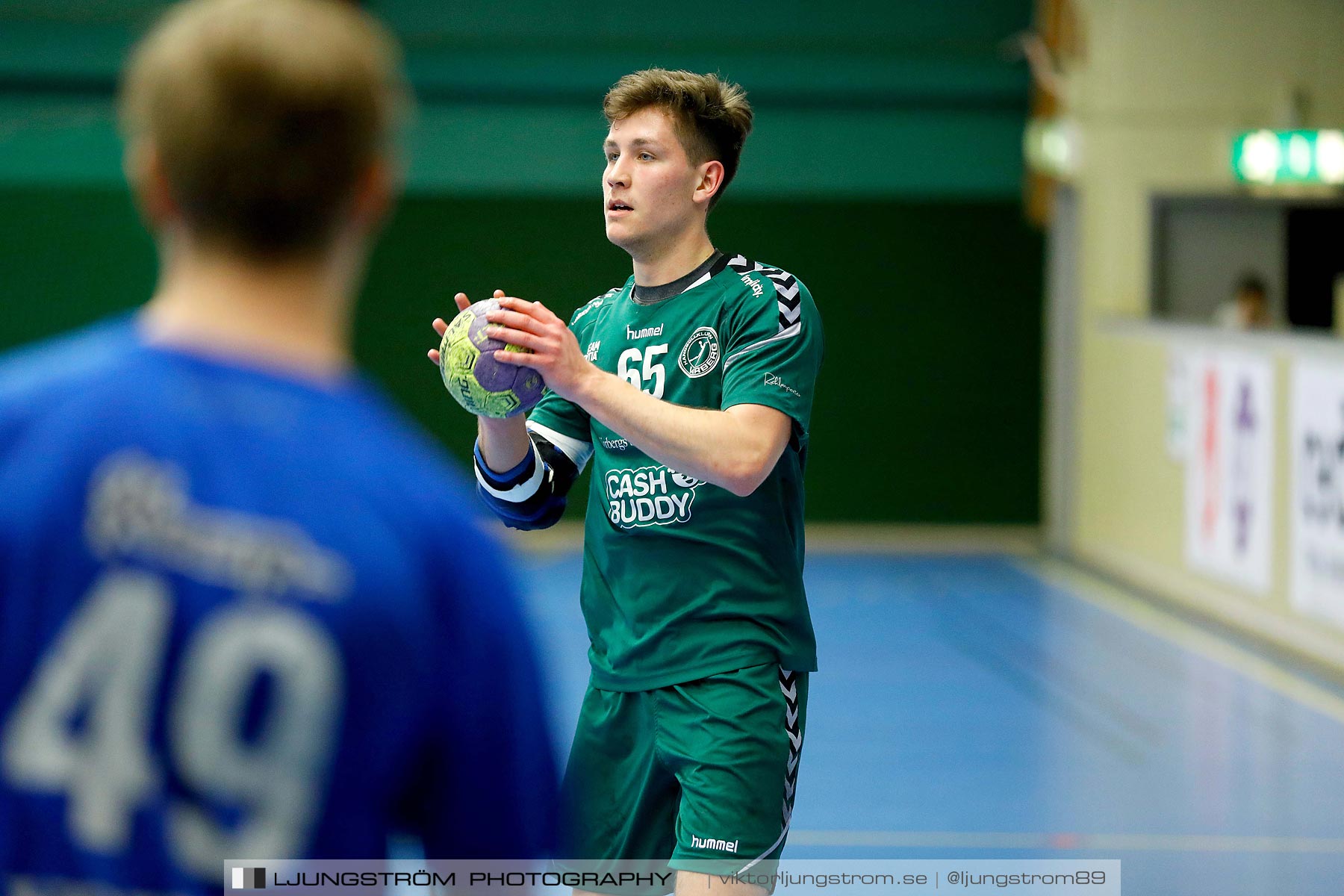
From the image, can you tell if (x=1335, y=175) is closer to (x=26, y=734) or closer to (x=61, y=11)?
(x=61, y=11)

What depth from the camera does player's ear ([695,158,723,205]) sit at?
295 cm

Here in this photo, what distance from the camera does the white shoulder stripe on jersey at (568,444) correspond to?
3.05 m

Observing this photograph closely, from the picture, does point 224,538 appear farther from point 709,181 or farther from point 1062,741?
point 1062,741

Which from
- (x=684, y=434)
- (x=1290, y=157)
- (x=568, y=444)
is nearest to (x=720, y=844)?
(x=684, y=434)

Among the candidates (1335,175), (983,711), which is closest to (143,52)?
(983,711)

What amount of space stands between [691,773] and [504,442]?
69cm

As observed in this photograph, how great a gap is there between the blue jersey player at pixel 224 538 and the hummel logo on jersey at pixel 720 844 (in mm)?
1583

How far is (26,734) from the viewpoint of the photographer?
1.07 meters

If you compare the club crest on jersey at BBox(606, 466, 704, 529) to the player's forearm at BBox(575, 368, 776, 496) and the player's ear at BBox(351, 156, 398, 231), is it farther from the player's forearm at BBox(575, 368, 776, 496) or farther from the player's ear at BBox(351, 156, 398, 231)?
the player's ear at BBox(351, 156, 398, 231)

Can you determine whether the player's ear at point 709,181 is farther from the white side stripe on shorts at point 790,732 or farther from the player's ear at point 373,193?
the player's ear at point 373,193

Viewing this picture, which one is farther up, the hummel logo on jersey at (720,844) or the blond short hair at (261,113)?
the blond short hair at (261,113)

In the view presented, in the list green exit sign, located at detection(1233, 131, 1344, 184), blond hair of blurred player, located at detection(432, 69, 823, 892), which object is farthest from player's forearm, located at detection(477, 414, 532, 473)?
green exit sign, located at detection(1233, 131, 1344, 184)

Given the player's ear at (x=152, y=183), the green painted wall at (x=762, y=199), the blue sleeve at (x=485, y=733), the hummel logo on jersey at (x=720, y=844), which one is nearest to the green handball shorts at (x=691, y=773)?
the hummel logo on jersey at (x=720, y=844)

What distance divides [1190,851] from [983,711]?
2.00 m
